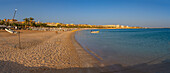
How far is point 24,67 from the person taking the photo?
4672mm

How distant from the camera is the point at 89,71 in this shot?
466 cm

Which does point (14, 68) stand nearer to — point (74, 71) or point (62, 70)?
point (62, 70)

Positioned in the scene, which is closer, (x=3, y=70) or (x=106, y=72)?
(x=3, y=70)

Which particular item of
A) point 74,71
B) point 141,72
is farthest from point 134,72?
point 74,71

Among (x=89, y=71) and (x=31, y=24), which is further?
(x=31, y=24)

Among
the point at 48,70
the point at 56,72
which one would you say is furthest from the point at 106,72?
the point at 48,70

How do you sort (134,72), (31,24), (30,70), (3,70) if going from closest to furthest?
(3,70)
(30,70)
(134,72)
(31,24)

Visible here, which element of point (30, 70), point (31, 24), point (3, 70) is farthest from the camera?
point (31, 24)

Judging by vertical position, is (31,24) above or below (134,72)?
above

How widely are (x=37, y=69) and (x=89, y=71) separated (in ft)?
6.70

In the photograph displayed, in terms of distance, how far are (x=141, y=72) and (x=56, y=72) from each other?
134 inches

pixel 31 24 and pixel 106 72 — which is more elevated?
pixel 31 24

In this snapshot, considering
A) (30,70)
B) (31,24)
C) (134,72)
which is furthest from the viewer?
(31,24)

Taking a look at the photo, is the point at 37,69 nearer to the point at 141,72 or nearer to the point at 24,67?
the point at 24,67
